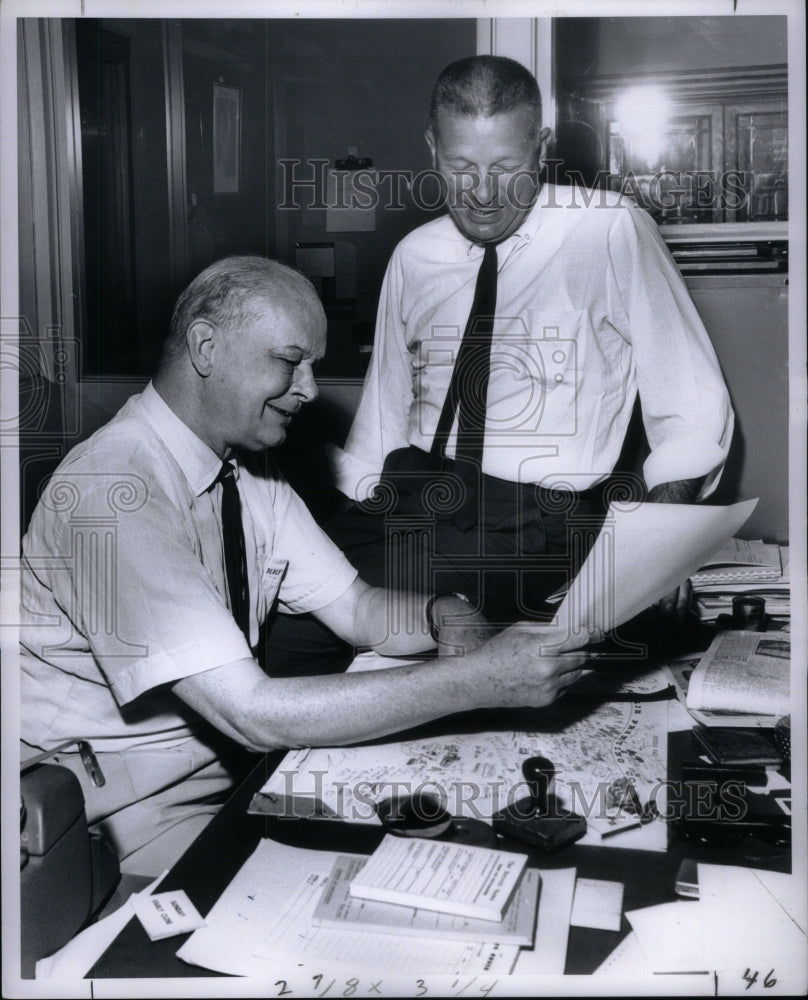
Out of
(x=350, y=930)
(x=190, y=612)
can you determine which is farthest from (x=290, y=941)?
(x=190, y=612)

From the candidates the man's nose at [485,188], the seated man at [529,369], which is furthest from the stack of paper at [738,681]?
the man's nose at [485,188]

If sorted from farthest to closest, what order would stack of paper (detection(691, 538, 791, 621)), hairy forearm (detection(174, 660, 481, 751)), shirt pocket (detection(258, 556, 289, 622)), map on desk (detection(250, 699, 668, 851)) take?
1. shirt pocket (detection(258, 556, 289, 622))
2. stack of paper (detection(691, 538, 791, 621))
3. hairy forearm (detection(174, 660, 481, 751))
4. map on desk (detection(250, 699, 668, 851))

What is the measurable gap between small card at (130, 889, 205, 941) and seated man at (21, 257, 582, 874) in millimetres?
274

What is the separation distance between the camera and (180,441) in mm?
1396

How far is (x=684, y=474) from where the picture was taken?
1435 mm

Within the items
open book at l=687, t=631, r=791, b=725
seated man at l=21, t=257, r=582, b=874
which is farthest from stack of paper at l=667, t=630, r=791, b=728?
seated man at l=21, t=257, r=582, b=874

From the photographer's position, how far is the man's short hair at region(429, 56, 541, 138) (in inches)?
53.1

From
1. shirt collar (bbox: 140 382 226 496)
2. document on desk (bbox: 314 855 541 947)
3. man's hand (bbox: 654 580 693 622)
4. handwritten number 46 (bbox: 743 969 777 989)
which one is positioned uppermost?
shirt collar (bbox: 140 382 226 496)

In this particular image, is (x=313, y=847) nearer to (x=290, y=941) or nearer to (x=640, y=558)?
(x=290, y=941)

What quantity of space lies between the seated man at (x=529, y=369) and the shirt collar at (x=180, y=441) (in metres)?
0.25

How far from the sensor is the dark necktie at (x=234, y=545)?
1446 mm

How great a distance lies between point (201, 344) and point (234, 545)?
323mm

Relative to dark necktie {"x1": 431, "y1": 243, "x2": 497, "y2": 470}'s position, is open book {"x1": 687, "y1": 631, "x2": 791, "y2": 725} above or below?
below

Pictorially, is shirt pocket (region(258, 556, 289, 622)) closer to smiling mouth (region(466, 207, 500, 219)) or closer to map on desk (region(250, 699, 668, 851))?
map on desk (region(250, 699, 668, 851))
